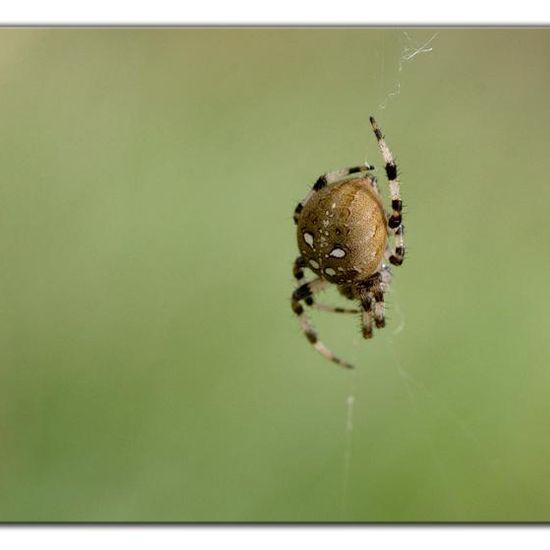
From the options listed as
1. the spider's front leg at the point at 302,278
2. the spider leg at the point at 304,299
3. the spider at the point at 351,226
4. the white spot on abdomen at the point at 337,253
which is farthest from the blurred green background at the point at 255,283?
the white spot on abdomen at the point at 337,253

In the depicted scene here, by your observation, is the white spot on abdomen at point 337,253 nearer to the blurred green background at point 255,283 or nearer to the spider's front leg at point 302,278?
the spider's front leg at point 302,278

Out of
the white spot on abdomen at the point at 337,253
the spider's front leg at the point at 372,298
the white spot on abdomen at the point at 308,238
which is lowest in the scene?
the spider's front leg at the point at 372,298

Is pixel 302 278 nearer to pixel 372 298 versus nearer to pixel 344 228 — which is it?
pixel 372 298

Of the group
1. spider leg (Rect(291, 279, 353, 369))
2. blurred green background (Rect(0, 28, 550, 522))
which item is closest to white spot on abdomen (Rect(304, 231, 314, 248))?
spider leg (Rect(291, 279, 353, 369))

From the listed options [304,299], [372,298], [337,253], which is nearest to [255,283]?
[304,299]

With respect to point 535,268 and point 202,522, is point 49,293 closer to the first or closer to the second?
point 202,522

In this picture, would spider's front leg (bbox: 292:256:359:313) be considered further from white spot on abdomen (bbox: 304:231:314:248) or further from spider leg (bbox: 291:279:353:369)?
white spot on abdomen (bbox: 304:231:314:248)
